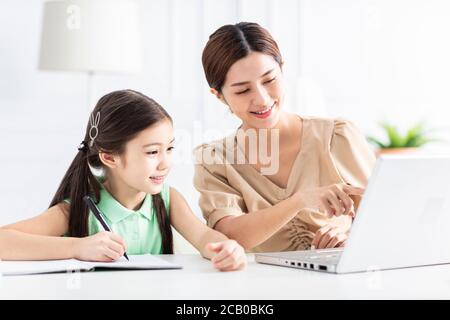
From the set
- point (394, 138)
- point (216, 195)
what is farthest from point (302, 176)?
point (394, 138)

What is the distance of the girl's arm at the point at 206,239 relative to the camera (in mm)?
1038

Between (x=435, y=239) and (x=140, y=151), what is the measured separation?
660mm

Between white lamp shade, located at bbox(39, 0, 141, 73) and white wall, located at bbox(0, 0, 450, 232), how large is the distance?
0.67 feet

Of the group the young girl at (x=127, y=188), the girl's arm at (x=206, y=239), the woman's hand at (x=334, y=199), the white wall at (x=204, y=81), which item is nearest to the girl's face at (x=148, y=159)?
the young girl at (x=127, y=188)

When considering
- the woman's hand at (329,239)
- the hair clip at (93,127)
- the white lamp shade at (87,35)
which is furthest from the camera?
the white lamp shade at (87,35)

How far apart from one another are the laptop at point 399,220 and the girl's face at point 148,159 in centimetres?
42

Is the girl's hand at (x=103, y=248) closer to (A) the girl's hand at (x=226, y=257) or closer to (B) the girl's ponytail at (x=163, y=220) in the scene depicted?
(A) the girl's hand at (x=226, y=257)

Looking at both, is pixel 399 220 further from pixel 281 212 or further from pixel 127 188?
pixel 127 188

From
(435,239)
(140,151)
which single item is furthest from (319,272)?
(140,151)

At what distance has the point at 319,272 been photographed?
3.27ft

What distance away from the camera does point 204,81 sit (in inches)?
122

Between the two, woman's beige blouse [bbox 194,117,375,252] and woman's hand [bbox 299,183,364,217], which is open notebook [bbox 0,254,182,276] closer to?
woman's hand [bbox 299,183,364,217]

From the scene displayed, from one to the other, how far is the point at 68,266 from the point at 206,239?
393mm
